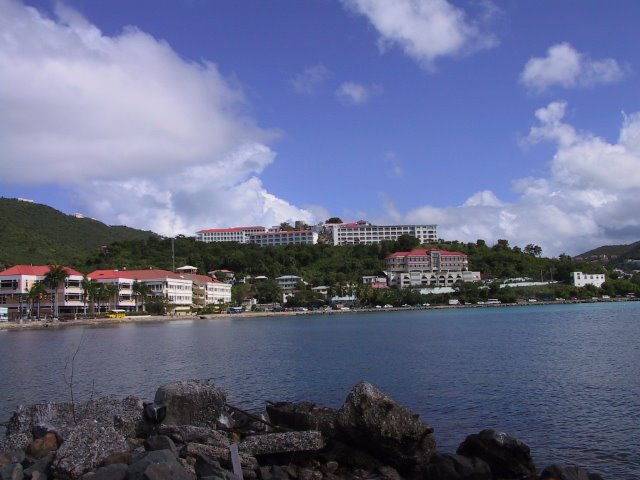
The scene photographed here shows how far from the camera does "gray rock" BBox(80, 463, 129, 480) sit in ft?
37.5

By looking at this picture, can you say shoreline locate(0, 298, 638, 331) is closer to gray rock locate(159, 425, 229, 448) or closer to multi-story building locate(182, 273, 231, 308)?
multi-story building locate(182, 273, 231, 308)

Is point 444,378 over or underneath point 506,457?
underneath

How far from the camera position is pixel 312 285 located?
191 meters

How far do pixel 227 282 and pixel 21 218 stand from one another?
217 ft

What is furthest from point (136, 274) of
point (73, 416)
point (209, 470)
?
point (209, 470)

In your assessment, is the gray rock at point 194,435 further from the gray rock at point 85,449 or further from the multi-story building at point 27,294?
the multi-story building at point 27,294

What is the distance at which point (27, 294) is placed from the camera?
121 meters

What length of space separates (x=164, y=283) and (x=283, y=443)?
452 ft

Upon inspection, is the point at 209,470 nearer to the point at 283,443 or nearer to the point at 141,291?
the point at 283,443

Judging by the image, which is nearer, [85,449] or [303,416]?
[85,449]

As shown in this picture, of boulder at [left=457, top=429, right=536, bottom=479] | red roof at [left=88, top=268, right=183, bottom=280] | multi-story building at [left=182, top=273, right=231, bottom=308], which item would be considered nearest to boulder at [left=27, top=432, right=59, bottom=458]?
boulder at [left=457, top=429, right=536, bottom=479]

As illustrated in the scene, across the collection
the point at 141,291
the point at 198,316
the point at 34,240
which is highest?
the point at 34,240

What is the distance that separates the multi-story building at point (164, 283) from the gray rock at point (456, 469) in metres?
133

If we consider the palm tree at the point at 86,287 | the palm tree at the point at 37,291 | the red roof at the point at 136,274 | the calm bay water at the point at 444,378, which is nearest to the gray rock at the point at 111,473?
the calm bay water at the point at 444,378
